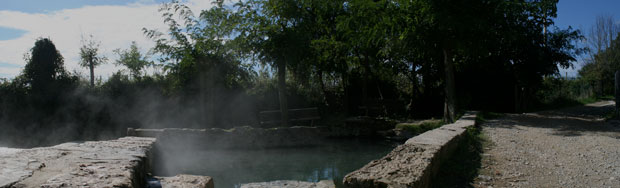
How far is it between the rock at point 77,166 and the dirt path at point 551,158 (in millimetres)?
3204

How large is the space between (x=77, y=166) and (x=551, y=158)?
525 centimetres

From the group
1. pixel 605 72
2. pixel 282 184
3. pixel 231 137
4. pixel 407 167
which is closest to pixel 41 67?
pixel 231 137


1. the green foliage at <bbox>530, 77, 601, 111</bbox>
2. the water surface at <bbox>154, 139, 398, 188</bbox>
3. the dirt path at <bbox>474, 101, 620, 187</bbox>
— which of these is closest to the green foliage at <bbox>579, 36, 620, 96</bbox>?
the green foliage at <bbox>530, 77, 601, 111</bbox>

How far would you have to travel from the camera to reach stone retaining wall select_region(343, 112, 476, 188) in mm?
2885

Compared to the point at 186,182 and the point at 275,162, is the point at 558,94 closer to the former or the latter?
the point at 275,162

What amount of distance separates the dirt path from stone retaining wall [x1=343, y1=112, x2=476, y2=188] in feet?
1.66

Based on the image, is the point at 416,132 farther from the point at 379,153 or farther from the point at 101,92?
the point at 101,92

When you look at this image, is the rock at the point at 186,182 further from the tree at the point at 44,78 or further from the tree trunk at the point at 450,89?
the tree at the point at 44,78

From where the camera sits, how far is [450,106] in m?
10.0

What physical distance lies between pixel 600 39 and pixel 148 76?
36.4 meters

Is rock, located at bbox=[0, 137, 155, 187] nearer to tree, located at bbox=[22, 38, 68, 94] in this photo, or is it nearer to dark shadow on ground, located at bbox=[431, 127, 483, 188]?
dark shadow on ground, located at bbox=[431, 127, 483, 188]

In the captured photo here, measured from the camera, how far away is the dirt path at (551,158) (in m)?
3.54

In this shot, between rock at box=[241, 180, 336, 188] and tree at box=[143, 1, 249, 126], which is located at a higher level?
tree at box=[143, 1, 249, 126]

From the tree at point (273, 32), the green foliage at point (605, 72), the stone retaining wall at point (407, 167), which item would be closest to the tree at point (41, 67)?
the tree at point (273, 32)
